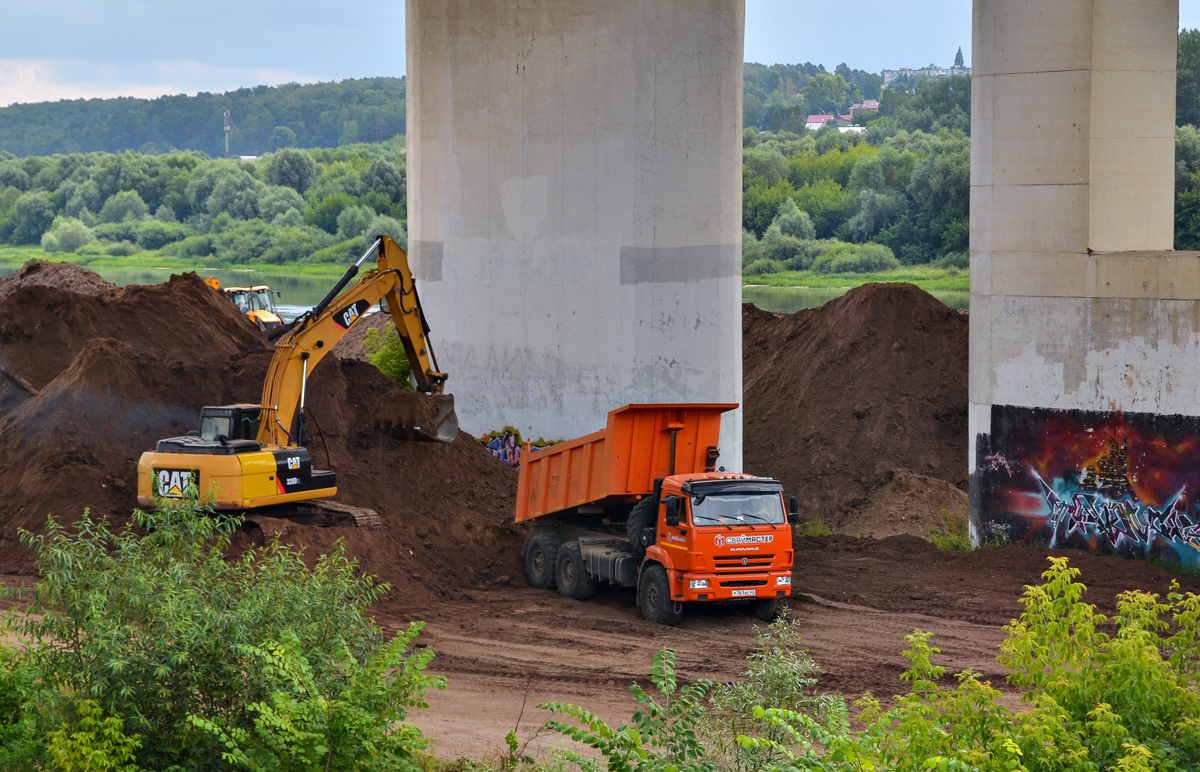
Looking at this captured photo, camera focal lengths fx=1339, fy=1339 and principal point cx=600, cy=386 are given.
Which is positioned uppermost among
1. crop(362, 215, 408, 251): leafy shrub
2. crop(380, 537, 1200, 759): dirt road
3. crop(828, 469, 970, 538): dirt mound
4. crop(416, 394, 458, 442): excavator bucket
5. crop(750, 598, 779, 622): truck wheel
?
crop(362, 215, 408, 251): leafy shrub

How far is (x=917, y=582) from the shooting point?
21.7 metres

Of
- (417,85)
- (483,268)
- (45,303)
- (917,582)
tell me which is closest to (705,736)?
(917,582)

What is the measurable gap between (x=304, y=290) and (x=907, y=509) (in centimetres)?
6983

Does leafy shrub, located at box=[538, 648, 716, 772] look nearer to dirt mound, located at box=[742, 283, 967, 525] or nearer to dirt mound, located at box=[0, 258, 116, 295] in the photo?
dirt mound, located at box=[742, 283, 967, 525]

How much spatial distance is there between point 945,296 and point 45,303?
52.9 m

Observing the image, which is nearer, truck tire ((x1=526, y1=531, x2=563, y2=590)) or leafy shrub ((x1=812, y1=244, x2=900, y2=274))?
truck tire ((x1=526, y1=531, x2=563, y2=590))

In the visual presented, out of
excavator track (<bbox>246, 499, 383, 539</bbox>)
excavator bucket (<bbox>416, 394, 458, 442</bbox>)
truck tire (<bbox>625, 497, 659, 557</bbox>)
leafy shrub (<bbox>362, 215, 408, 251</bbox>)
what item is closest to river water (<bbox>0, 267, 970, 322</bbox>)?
leafy shrub (<bbox>362, 215, 408, 251</bbox>)

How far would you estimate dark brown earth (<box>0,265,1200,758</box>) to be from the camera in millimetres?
17219

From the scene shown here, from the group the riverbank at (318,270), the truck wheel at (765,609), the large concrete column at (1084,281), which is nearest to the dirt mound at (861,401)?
the large concrete column at (1084,281)

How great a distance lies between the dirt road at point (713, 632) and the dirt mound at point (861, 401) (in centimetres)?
535

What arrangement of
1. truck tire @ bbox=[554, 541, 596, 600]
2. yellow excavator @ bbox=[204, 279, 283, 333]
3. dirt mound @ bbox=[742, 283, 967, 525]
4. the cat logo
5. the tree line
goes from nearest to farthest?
the cat logo < truck tire @ bbox=[554, 541, 596, 600] < dirt mound @ bbox=[742, 283, 967, 525] < yellow excavator @ bbox=[204, 279, 283, 333] < the tree line

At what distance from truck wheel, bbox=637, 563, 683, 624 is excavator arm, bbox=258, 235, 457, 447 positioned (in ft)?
19.8

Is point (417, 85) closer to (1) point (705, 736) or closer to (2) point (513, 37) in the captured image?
(2) point (513, 37)

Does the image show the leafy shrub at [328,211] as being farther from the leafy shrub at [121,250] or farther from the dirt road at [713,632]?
the dirt road at [713,632]
